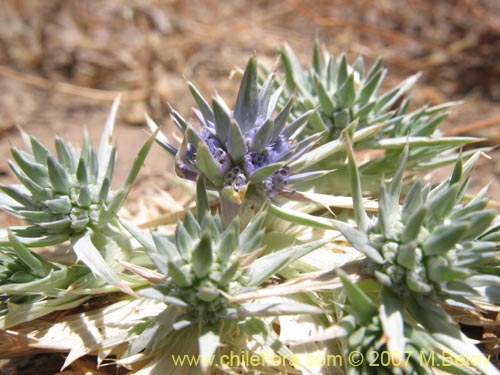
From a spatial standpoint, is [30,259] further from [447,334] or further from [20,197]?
[447,334]

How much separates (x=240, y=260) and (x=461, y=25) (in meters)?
3.53

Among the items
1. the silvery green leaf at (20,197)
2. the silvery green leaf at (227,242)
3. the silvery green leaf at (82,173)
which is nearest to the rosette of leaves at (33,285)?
the silvery green leaf at (20,197)

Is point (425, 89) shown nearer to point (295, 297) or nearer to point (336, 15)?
point (336, 15)

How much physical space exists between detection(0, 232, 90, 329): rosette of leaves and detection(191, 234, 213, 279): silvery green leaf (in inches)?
17.2

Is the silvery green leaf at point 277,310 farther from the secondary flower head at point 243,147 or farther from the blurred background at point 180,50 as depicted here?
the blurred background at point 180,50

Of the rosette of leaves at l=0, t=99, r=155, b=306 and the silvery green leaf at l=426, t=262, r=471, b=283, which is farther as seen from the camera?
the rosette of leaves at l=0, t=99, r=155, b=306

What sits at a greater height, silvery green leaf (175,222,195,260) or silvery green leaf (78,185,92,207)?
silvery green leaf (78,185,92,207)

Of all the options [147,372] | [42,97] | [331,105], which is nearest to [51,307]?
[147,372]

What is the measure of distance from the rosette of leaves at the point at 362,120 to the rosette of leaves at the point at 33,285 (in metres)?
0.75

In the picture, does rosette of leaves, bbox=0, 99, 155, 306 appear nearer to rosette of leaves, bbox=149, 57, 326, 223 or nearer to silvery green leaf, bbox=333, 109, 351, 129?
rosette of leaves, bbox=149, 57, 326, 223

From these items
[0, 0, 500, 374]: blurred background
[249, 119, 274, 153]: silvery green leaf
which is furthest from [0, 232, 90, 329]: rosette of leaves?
[0, 0, 500, 374]: blurred background

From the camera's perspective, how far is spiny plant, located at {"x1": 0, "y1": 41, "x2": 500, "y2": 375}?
97 centimetres

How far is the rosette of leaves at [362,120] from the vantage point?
1.44m

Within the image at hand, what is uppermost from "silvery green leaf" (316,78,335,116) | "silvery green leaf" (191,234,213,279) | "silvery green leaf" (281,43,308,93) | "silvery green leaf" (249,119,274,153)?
"silvery green leaf" (281,43,308,93)
